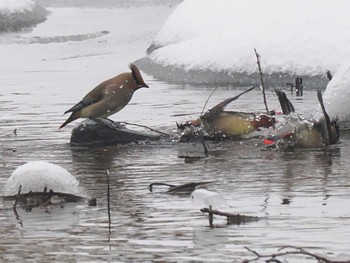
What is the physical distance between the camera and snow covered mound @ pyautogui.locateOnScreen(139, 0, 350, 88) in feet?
41.1

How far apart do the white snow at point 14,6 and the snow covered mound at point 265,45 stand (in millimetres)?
9777

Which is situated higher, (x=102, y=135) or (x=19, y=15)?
(x=19, y=15)

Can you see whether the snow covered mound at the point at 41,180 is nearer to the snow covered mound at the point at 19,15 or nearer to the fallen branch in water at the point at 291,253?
the fallen branch in water at the point at 291,253

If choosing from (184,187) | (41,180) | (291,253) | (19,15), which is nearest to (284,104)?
(184,187)

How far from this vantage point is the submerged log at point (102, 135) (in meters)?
8.11

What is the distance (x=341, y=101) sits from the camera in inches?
327

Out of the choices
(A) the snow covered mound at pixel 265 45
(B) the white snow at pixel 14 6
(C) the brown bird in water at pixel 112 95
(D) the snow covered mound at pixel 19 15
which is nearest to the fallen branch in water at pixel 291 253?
(C) the brown bird in water at pixel 112 95

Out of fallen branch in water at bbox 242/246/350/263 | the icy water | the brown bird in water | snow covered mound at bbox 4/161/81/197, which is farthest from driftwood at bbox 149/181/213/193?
the brown bird in water

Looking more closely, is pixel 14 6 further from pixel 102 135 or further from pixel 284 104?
pixel 284 104

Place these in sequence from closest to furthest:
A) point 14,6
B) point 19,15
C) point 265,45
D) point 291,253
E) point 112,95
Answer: point 291,253
point 112,95
point 265,45
point 19,15
point 14,6

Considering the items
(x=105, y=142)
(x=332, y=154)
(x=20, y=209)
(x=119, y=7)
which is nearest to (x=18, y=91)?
(x=105, y=142)

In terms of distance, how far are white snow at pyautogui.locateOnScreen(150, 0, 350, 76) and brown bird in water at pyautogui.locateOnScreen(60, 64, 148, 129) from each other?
4.41 m

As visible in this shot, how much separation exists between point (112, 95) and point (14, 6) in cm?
1726

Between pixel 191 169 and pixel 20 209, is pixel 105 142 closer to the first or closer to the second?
pixel 191 169
